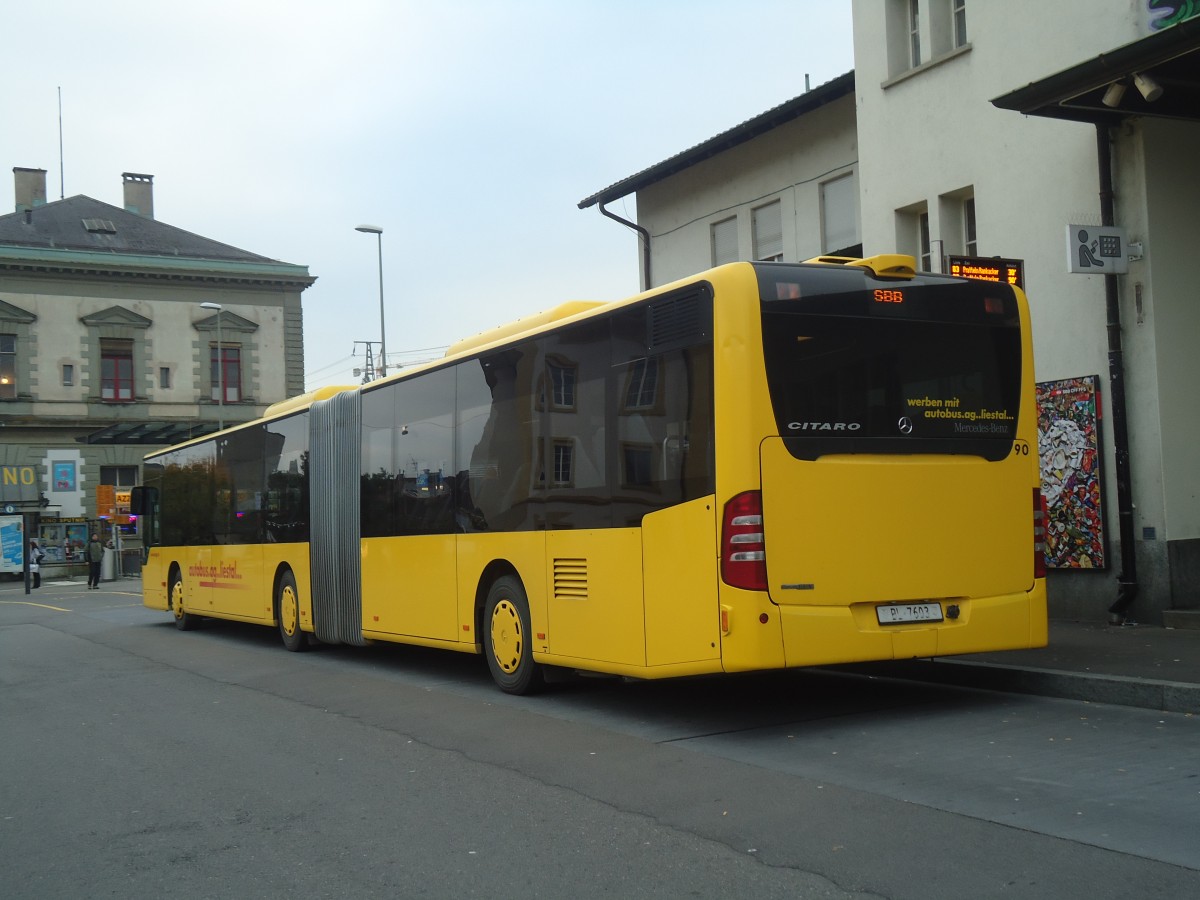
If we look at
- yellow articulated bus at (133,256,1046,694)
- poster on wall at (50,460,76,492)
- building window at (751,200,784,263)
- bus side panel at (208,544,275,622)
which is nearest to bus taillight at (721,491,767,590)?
yellow articulated bus at (133,256,1046,694)

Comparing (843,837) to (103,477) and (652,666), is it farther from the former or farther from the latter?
(103,477)

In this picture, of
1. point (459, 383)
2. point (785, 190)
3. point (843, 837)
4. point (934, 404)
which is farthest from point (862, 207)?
point (843, 837)

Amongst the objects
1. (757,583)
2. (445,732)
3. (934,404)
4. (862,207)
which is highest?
(862,207)

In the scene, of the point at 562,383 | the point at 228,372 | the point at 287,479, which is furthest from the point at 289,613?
the point at 228,372

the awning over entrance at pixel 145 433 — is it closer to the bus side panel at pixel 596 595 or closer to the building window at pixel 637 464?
the bus side panel at pixel 596 595

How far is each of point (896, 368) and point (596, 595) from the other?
275 cm

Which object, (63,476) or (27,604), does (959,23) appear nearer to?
(27,604)

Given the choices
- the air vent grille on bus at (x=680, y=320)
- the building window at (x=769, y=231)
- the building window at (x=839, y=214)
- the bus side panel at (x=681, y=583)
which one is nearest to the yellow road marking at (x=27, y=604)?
the building window at (x=769, y=231)

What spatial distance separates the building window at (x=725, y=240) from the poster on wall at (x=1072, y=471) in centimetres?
949

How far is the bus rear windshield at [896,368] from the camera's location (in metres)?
8.59

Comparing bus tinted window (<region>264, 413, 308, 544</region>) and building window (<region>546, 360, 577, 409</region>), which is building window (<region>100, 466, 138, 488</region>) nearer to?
bus tinted window (<region>264, 413, 308, 544</region>)

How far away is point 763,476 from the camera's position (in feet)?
27.5

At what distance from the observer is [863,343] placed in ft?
29.1

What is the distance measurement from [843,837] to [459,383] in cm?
730
